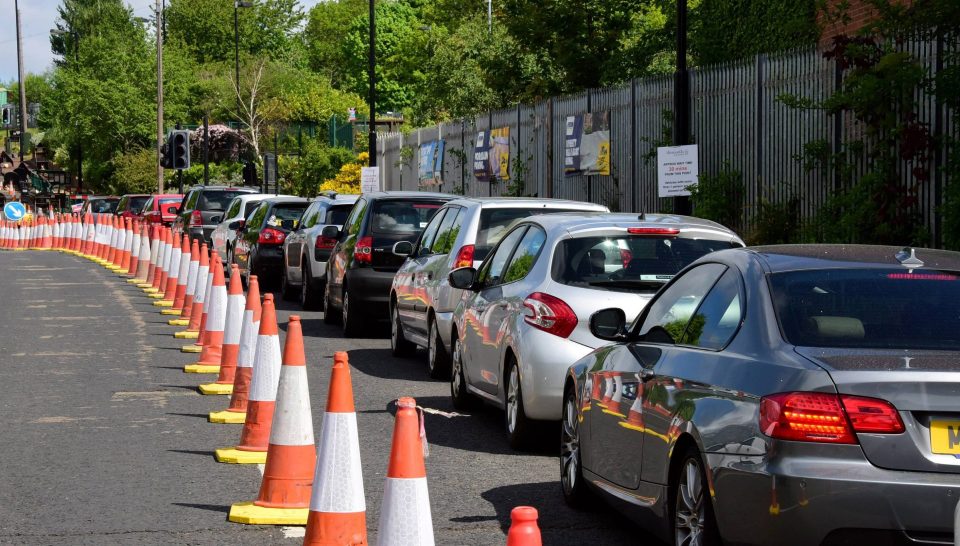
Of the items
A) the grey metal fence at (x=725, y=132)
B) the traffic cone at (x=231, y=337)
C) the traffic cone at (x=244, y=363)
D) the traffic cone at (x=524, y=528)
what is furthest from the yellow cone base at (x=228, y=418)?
the grey metal fence at (x=725, y=132)

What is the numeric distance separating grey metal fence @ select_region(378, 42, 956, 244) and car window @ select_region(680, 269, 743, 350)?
10321mm

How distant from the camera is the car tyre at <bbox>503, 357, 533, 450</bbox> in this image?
9.93m

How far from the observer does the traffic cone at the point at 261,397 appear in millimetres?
9070

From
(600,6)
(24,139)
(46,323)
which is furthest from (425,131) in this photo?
(24,139)

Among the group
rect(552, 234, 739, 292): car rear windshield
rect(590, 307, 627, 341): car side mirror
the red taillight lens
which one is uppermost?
rect(552, 234, 739, 292): car rear windshield

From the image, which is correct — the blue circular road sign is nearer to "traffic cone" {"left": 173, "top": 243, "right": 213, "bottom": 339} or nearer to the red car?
the red car

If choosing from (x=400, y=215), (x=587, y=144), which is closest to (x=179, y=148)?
(x=587, y=144)

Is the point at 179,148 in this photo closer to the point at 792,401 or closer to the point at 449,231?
the point at 449,231

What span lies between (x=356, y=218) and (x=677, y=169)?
4.04 metres

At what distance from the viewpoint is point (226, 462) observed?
9.47 m

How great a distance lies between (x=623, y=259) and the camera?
33.3 feet

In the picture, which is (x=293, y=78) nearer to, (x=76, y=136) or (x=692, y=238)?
(x=76, y=136)

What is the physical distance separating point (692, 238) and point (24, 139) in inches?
2409

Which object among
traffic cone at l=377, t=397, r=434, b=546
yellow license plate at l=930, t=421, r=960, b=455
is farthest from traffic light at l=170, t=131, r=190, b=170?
yellow license plate at l=930, t=421, r=960, b=455
